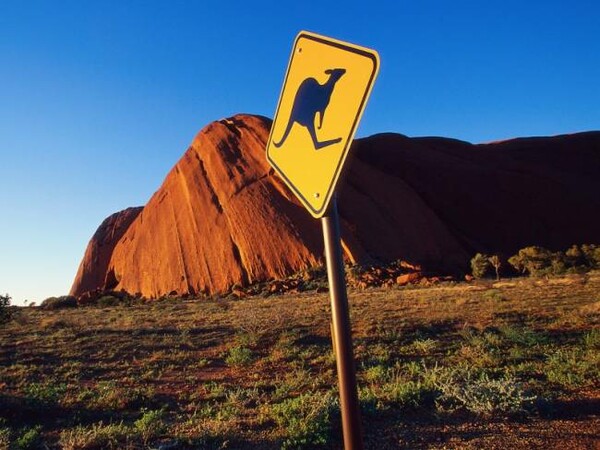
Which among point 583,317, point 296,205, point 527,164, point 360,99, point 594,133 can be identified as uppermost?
point 594,133

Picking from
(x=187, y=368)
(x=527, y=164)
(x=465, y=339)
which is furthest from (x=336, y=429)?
(x=527, y=164)

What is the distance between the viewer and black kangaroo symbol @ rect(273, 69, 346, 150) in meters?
1.78

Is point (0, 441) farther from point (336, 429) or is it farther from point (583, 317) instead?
point (583, 317)

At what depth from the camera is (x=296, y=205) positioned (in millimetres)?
34844

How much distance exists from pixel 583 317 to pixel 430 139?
141 feet

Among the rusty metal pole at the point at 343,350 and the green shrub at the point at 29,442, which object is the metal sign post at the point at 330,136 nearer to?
the rusty metal pole at the point at 343,350

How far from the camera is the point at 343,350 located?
5.61ft

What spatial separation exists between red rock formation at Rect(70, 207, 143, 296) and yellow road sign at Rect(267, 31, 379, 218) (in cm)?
4877

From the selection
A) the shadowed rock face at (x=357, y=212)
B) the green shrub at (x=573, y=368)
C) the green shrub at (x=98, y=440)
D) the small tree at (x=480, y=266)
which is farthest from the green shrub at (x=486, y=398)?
the shadowed rock face at (x=357, y=212)

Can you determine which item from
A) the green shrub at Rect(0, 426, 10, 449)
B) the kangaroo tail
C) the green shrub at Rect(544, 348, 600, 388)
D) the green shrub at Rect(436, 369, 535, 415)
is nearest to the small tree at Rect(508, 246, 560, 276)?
the green shrub at Rect(544, 348, 600, 388)

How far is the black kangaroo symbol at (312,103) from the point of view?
1.78 metres

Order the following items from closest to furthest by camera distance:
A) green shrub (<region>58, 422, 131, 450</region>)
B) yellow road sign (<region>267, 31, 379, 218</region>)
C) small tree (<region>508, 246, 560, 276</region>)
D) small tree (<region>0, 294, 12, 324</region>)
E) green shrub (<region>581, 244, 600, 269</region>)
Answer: yellow road sign (<region>267, 31, 379, 218</region>) → green shrub (<region>58, 422, 131, 450</region>) → small tree (<region>0, 294, 12, 324</region>) → green shrub (<region>581, 244, 600, 269</region>) → small tree (<region>508, 246, 560, 276</region>)

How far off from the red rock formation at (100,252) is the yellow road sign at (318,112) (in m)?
48.8

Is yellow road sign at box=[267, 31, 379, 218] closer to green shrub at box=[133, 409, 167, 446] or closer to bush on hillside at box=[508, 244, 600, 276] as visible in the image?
green shrub at box=[133, 409, 167, 446]
